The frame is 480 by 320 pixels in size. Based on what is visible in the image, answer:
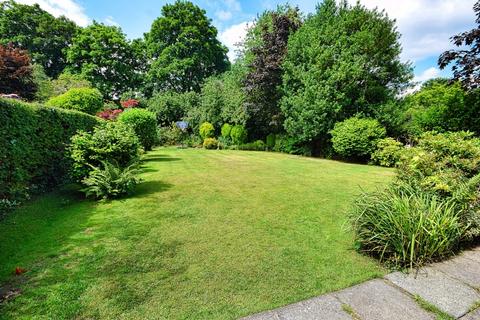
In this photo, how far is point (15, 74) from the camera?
12.2 metres

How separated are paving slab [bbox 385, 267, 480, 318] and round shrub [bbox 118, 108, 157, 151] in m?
A: 10.5

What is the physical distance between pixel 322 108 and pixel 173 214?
10294 mm

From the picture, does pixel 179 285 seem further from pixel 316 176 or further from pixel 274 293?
pixel 316 176

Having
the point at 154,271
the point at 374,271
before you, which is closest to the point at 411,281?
the point at 374,271

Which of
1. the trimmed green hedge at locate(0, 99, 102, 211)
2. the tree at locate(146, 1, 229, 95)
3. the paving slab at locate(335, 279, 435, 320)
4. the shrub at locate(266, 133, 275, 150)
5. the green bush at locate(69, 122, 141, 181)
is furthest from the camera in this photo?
the tree at locate(146, 1, 229, 95)

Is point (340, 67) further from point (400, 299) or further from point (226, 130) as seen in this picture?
point (400, 299)

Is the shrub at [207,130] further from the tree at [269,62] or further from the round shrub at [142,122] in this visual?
the round shrub at [142,122]

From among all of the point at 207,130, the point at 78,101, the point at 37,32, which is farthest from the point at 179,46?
the point at 78,101

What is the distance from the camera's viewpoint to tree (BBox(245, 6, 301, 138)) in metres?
14.8

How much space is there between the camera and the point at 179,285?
87.3 inches

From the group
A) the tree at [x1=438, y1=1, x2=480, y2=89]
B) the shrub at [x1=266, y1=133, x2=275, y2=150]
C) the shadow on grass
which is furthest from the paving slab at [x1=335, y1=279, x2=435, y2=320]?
the shrub at [x1=266, y1=133, x2=275, y2=150]

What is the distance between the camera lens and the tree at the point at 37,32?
24.3 metres

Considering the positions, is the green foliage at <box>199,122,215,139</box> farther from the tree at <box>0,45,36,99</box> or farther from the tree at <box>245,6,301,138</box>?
the tree at <box>0,45,36,99</box>

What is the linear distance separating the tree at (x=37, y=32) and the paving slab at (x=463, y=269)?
112ft
